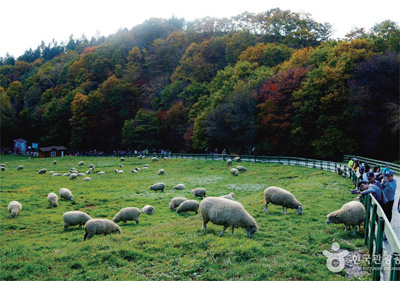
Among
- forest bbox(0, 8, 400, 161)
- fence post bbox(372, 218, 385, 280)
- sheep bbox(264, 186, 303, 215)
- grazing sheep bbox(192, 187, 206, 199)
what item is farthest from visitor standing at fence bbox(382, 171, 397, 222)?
forest bbox(0, 8, 400, 161)

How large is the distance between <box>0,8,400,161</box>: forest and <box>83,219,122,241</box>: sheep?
3388 centimetres

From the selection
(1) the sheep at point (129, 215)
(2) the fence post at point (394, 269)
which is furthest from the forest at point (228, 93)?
(2) the fence post at point (394, 269)

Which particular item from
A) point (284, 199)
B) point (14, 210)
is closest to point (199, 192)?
point (284, 199)

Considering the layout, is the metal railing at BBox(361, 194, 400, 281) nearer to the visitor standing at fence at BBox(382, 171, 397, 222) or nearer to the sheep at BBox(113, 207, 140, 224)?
the visitor standing at fence at BBox(382, 171, 397, 222)

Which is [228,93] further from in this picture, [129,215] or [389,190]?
[389,190]

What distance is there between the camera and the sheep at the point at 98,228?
12906 mm

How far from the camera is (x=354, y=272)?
8164 mm

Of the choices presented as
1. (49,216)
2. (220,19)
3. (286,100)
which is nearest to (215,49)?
(220,19)

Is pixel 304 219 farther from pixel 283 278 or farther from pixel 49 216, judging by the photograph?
pixel 49 216

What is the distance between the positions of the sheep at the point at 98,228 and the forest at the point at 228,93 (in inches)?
1334

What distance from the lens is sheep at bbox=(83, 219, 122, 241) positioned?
12906mm

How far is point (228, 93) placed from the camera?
2235 inches

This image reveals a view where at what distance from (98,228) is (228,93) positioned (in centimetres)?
4672

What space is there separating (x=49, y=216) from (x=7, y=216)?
8.62 ft
